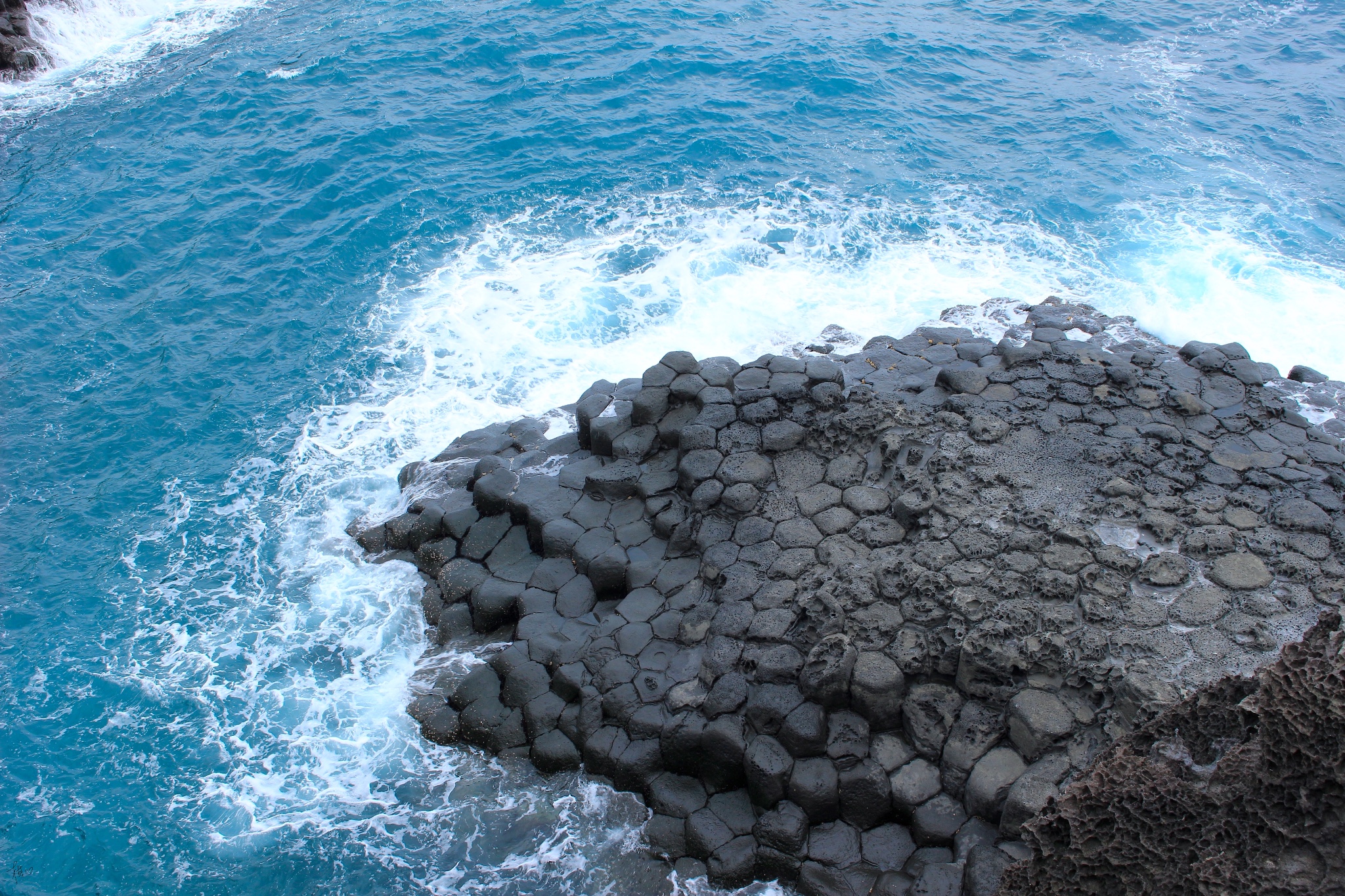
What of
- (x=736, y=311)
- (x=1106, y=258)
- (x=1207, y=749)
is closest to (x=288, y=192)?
(x=736, y=311)

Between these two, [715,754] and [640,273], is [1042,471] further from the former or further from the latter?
[640,273]

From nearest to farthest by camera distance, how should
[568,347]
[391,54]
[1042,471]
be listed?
[1042,471]
[568,347]
[391,54]

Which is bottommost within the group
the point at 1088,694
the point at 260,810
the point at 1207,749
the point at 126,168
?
the point at 260,810

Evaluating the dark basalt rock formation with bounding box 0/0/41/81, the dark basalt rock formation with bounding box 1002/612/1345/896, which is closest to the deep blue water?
the dark basalt rock formation with bounding box 0/0/41/81

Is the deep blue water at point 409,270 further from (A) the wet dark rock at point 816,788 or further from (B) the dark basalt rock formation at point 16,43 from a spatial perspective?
(A) the wet dark rock at point 816,788

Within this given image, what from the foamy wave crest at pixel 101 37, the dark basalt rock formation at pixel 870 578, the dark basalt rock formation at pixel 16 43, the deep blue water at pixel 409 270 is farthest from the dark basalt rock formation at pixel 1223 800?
the dark basalt rock formation at pixel 16 43

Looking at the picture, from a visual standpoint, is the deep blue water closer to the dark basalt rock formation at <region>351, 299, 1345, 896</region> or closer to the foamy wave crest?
the foamy wave crest
